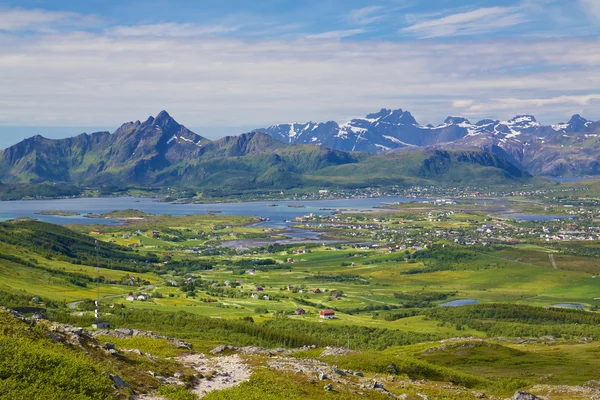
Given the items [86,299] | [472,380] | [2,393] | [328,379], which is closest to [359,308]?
[86,299]

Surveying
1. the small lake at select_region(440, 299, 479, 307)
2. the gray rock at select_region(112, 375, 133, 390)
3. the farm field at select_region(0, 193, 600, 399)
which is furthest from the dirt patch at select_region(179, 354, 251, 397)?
the small lake at select_region(440, 299, 479, 307)

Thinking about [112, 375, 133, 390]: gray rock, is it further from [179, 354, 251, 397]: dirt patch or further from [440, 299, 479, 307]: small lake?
[440, 299, 479, 307]: small lake

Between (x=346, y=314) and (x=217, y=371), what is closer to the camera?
(x=217, y=371)

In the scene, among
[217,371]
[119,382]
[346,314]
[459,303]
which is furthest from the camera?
[459,303]

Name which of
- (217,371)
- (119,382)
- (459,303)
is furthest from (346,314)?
(119,382)

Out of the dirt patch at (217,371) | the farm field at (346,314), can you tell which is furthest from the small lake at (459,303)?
the dirt patch at (217,371)

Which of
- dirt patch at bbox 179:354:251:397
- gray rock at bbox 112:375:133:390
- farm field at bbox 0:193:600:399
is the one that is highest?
gray rock at bbox 112:375:133:390

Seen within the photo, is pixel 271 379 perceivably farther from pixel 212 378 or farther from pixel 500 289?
pixel 500 289

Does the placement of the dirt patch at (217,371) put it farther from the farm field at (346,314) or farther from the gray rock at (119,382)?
the gray rock at (119,382)

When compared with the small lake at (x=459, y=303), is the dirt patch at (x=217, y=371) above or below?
above

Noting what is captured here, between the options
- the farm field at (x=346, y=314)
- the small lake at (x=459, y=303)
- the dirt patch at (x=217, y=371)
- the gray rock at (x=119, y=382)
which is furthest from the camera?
the small lake at (x=459, y=303)

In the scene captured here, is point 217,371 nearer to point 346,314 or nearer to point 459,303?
point 346,314
